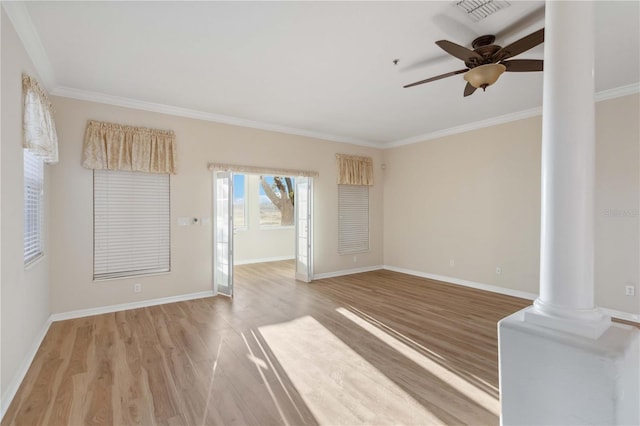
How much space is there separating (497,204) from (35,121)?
6.03m

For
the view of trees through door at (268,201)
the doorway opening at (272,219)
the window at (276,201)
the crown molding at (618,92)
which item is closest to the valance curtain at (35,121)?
the doorway opening at (272,219)

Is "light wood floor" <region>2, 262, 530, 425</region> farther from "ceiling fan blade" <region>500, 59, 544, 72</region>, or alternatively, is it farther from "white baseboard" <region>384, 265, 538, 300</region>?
"ceiling fan blade" <region>500, 59, 544, 72</region>

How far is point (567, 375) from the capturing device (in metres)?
1.41

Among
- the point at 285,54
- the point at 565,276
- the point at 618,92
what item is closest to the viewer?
the point at 565,276

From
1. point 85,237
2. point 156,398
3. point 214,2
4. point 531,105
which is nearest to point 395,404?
point 156,398

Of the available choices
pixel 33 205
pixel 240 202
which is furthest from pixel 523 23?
pixel 240 202

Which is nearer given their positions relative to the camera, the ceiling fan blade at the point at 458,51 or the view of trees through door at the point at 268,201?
the ceiling fan blade at the point at 458,51

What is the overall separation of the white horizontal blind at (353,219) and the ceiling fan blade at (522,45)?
4277 mm

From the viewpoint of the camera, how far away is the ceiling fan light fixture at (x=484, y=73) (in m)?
2.67

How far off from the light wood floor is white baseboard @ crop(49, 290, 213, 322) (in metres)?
0.13

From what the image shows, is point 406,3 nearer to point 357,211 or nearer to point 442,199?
point 442,199

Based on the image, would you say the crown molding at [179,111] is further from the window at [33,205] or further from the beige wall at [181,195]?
the window at [33,205]

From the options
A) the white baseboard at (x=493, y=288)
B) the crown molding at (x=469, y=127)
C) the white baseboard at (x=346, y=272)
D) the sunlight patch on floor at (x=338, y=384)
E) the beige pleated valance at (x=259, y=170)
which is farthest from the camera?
the white baseboard at (x=346, y=272)

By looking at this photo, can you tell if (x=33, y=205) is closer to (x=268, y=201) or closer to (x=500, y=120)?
(x=268, y=201)
